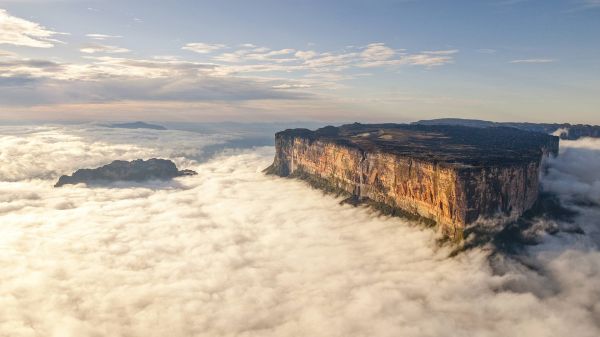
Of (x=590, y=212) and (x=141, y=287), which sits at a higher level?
(x=590, y=212)

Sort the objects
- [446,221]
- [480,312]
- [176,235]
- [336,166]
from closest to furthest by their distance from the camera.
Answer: [480,312]
[446,221]
[176,235]
[336,166]

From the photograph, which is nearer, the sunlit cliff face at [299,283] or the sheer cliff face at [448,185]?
the sunlit cliff face at [299,283]

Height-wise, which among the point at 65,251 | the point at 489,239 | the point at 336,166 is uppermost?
the point at 336,166

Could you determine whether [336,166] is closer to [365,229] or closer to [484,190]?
[365,229]

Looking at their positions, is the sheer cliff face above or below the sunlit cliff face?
above

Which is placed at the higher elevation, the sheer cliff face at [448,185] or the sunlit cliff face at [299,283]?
the sheer cliff face at [448,185]

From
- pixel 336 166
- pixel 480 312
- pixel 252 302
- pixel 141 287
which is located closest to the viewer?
pixel 480 312

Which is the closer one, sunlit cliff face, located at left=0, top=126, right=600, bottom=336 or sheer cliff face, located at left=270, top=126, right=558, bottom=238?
sunlit cliff face, located at left=0, top=126, right=600, bottom=336

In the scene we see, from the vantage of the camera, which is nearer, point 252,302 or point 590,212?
point 252,302

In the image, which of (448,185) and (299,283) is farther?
(448,185)

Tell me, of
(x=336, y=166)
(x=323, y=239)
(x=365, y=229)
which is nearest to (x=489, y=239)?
(x=365, y=229)

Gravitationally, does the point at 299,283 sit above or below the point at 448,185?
below
